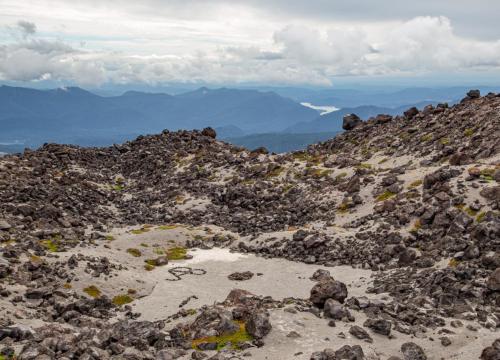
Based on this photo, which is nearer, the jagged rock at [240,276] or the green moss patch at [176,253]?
the jagged rock at [240,276]

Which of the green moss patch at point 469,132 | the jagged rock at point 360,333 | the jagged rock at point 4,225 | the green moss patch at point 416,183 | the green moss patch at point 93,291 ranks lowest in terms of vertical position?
the green moss patch at point 93,291

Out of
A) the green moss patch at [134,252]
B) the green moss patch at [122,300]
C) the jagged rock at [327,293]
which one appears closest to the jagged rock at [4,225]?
the green moss patch at [134,252]

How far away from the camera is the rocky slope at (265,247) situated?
138 feet

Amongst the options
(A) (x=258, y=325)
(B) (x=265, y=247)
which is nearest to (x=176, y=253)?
(B) (x=265, y=247)

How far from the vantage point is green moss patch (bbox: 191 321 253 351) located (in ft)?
135

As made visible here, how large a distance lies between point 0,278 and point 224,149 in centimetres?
9751

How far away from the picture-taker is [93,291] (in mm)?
63438

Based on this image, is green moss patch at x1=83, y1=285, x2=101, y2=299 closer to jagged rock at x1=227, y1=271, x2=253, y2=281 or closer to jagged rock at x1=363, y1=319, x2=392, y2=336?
jagged rock at x1=227, y1=271, x2=253, y2=281

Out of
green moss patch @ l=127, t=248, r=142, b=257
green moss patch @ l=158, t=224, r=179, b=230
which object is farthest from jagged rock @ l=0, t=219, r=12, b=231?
green moss patch @ l=158, t=224, r=179, b=230

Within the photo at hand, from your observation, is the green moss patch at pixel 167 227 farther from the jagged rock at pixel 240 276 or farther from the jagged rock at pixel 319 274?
the jagged rock at pixel 319 274

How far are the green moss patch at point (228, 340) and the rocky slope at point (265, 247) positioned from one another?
0.13 metres

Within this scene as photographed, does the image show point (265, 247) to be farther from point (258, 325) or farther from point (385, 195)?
point (258, 325)

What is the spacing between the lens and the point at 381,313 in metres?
47.7

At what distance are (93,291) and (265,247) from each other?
31961 millimetres
